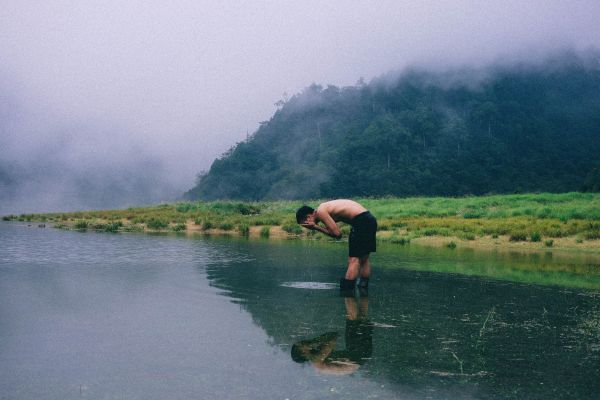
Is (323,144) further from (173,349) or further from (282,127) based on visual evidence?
Answer: (173,349)

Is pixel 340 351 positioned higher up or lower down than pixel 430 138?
lower down

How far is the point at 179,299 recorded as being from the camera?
709 cm

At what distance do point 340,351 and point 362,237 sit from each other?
3.24 metres

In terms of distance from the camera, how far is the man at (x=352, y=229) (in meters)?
7.73

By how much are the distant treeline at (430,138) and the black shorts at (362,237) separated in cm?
6159

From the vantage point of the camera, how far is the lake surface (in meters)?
3.77

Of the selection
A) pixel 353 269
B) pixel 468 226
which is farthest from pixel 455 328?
pixel 468 226

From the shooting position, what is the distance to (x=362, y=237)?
772 centimetres

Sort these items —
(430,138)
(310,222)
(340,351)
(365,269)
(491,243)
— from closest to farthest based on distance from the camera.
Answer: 1. (340,351)
2. (310,222)
3. (365,269)
4. (491,243)
5. (430,138)

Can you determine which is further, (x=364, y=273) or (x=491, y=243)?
(x=491, y=243)

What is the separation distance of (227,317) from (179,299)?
1306 millimetres

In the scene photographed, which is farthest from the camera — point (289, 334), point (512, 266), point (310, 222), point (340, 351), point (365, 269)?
point (512, 266)

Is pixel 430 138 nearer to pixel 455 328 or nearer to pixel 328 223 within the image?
pixel 328 223

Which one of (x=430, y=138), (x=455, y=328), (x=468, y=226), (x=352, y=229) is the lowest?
(x=455, y=328)
